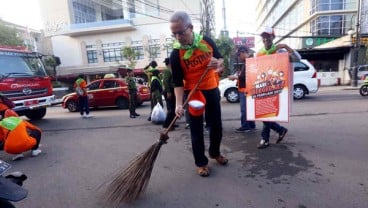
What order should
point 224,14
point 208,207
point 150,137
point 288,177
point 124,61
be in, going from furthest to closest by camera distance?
point 124,61, point 224,14, point 150,137, point 288,177, point 208,207

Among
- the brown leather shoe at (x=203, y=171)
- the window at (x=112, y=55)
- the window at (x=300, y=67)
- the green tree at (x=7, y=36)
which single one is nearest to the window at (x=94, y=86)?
the window at (x=300, y=67)

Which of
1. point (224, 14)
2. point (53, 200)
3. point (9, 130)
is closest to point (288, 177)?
point (53, 200)

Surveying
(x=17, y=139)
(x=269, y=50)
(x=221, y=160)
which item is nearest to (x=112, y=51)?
(x=17, y=139)

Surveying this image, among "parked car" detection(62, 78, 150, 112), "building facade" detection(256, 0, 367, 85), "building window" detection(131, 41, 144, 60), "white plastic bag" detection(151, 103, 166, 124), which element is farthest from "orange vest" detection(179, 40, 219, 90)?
"building window" detection(131, 41, 144, 60)

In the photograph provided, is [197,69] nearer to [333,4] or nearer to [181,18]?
[181,18]

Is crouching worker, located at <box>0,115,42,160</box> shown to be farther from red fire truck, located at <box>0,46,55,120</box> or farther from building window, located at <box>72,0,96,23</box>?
building window, located at <box>72,0,96,23</box>

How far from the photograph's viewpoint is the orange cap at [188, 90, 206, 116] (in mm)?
3104

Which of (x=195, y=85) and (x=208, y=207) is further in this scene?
(x=195, y=85)

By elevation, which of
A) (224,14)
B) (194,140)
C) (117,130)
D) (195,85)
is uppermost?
(224,14)

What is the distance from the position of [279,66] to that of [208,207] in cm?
238

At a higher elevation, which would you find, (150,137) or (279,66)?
(279,66)

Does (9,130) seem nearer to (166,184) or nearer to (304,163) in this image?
(166,184)

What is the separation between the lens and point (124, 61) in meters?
30.5

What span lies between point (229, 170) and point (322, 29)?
34.3 meters
